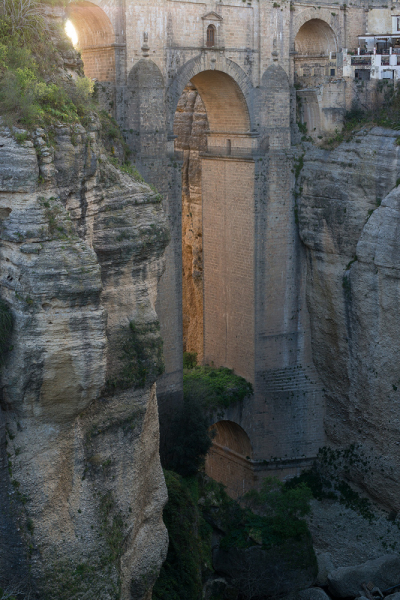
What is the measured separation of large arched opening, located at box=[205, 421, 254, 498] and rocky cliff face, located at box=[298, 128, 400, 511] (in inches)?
125

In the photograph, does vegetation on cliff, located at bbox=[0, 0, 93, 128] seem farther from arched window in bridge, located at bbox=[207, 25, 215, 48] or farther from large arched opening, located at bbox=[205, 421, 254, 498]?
large arched opening, located at bbox=[205, 421, 254, 498]

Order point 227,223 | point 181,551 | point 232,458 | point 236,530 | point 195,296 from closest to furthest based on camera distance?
point 181,551, point 236,530, point 227,223, point 232,458, point 195,296

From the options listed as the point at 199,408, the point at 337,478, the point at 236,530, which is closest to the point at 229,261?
the point at 199,408

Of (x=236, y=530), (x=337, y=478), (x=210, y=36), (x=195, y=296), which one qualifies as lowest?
(x=337, y=478)

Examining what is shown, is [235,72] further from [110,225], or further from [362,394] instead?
[110,225]

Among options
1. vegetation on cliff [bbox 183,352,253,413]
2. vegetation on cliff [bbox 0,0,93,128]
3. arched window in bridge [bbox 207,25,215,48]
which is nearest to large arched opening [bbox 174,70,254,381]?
vegetation on cliff [bbox 183,352,253,413]

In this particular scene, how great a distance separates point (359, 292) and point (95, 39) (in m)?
11.7

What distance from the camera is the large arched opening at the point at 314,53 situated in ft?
106

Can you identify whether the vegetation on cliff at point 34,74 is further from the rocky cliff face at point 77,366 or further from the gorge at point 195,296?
the rocky cliff face at point 77,366

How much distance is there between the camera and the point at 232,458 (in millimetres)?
33219

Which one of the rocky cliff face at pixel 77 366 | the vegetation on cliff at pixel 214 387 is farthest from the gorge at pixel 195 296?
the vegetation on cliff at pixel 214 387

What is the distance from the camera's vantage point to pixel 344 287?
30.6 metres

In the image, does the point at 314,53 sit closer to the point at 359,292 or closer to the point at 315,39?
the point at 315,39

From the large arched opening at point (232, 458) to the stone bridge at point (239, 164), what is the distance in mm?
181
